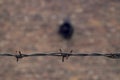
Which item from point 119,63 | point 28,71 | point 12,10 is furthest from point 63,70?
point 12,10

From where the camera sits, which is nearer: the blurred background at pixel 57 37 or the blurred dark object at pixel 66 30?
the blurred background at pixel 57 37

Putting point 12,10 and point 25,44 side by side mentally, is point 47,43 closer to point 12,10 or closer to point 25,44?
point 25,44

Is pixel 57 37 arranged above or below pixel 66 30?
below

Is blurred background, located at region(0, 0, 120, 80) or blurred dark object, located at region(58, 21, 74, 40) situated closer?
blurred background, located at region(0, 0, 120, 80)
